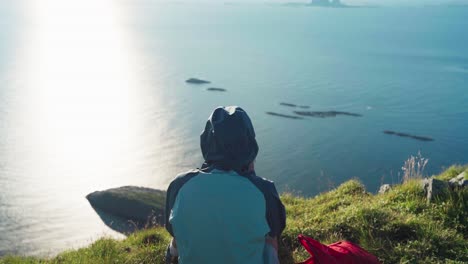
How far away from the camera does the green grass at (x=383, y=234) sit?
20.0 ft

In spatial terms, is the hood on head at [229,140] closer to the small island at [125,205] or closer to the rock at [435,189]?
the rock at [435,189]

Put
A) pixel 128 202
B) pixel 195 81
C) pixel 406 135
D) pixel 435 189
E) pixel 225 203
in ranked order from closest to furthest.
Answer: pixel 225 203 < pixel 435 189 < pixel 128 202 < pixel 406 135 < pixel 195 81

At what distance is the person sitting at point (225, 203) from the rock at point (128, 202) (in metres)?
35.0

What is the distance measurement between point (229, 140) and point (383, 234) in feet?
11.8

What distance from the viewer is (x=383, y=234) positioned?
6484 mm

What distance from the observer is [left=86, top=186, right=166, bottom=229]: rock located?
3853cm

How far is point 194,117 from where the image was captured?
203 feet

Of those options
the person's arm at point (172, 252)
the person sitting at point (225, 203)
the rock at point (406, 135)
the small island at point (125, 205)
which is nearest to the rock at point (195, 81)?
the rock at point (406, 135)

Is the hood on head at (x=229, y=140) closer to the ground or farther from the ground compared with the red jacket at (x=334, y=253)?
farther from the ground

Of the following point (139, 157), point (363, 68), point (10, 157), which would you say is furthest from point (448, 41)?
point (10, 157)

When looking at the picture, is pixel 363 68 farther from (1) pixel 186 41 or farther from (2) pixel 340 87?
(1) pixel 186 41

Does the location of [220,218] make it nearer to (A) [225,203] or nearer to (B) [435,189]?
(A) [225,203]

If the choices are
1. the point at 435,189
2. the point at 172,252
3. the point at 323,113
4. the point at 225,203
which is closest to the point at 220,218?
the point at 225,203

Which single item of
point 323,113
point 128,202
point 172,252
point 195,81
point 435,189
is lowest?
point 128,202
